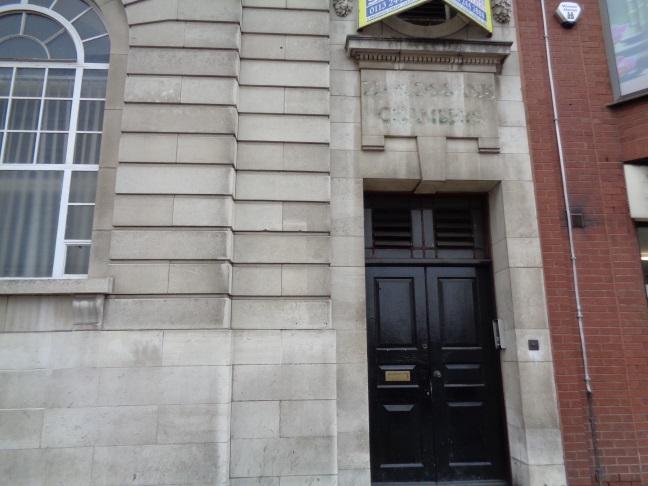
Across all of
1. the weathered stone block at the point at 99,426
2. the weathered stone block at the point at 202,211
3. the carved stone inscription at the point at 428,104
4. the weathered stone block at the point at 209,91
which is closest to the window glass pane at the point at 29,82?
the weathered stone block at the point at 209,91

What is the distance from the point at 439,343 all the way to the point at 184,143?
14.1ft

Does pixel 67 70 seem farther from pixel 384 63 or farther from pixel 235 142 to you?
pixel 384 63

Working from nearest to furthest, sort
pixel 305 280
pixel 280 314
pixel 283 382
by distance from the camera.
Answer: pixel 283 382, pixel 280 314, pixel 305 280

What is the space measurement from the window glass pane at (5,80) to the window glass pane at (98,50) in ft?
3.35

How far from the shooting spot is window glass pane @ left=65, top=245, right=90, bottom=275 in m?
5.68

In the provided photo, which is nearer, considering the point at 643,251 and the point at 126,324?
the point at 126,324

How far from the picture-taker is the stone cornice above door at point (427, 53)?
6.39m

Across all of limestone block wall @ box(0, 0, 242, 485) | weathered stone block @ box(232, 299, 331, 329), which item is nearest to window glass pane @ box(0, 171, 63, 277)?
limestone block wall @ box(0, 0, 242, 485)

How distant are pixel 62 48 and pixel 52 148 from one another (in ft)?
4.86

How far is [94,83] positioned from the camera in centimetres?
623

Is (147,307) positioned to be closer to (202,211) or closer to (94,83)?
(202,211)

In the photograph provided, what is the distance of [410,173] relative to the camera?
246 inches

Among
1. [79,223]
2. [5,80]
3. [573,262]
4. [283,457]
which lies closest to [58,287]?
[79,223]

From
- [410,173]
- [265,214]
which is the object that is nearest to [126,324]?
[265,214]
